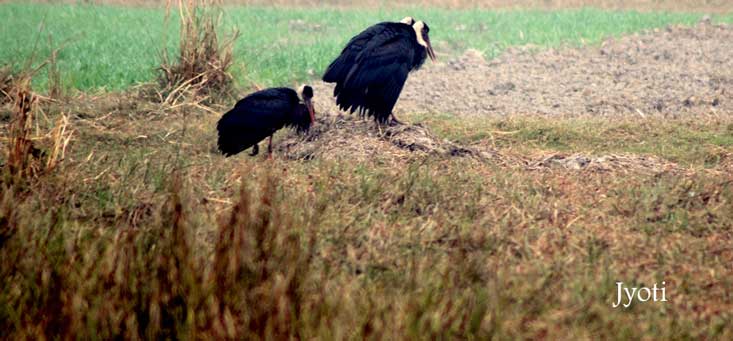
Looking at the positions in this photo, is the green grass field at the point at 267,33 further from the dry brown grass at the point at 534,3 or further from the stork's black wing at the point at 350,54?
the stork's black wing at the point at 350,54

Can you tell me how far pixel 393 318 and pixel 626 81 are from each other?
32.7 ft

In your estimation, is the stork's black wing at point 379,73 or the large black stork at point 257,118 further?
the stork's black wing at point 379,73

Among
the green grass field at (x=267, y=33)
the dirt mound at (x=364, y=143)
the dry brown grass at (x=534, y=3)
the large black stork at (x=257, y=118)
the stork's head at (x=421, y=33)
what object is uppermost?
the stork's head at (x=421, y=33)

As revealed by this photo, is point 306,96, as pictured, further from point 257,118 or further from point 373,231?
point 373,231

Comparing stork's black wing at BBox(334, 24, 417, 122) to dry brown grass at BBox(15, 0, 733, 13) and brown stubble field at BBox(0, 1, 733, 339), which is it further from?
dry brown grass at BBox(15, 0, 733, 13)

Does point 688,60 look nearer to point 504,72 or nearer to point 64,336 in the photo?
point 504,72

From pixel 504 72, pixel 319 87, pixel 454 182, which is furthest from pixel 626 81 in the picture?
pixel 454 182

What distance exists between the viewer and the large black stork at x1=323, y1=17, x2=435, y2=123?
302 inches

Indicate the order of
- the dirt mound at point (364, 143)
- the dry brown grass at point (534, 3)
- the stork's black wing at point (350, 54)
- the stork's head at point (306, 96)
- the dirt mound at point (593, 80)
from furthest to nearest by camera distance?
the dry brown grass at point (534, 3)
the dirt mound at point (593, 80)
the stork's black wing at point (350, 54)
the stork's head at point (306, 96)
the dirt mound at point (364, 143)

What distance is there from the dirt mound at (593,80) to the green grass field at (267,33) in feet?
6.22

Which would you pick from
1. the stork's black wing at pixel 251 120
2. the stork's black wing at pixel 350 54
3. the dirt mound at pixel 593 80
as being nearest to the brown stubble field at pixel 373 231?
the stork's black wing at pixel 251 120

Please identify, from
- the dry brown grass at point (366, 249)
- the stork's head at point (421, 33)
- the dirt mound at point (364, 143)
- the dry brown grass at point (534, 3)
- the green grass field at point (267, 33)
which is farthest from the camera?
the dry brown grass at point (534, 3)

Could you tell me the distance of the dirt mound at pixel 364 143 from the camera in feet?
23.8

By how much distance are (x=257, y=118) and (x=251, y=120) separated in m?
0.06
